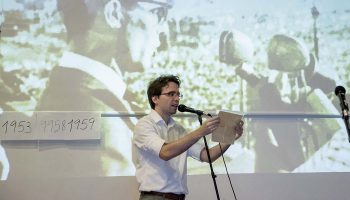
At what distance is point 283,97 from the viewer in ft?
10.4

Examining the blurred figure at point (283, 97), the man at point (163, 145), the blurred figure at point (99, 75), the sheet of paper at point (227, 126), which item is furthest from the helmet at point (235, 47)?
the sheet of paper at point (227, 126)

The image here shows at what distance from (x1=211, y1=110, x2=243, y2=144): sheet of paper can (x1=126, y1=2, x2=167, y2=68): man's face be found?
876 millimetres

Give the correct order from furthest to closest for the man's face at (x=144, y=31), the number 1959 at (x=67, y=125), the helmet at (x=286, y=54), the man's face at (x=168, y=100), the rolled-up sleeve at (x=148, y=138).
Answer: the helmet at (x=286, y=54), the man's face at (x=144, y=31), the number 1959 at (x=67, y=125), the man's face at (x=168, y=100), the rolled-up sleeve at (x=148, y=138)

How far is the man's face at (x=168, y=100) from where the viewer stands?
8.03 feet

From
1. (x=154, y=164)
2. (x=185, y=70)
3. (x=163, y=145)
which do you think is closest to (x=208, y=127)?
(x=163, y=145)

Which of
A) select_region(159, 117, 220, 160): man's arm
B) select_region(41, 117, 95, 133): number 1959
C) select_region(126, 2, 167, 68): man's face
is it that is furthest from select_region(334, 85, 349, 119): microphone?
select_region(41, 117, 95, 133): number 1959

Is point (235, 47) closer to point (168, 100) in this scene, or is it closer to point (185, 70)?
point (185, 70)

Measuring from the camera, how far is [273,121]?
314 centimetres

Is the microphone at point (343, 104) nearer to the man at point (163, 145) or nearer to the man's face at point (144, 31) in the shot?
the man at point (163, 145)

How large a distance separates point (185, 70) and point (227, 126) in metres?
0.83

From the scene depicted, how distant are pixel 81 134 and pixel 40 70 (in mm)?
478

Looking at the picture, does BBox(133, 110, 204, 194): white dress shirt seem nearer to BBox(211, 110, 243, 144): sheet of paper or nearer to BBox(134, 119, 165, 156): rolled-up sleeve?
BBox(134, 119, 165, 156): rolled-up sleeve

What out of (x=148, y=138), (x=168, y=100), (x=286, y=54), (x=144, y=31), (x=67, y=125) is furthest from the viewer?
(x=286, y=54)

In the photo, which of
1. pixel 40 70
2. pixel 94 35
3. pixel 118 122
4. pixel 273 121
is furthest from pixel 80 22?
pixel 273 121
